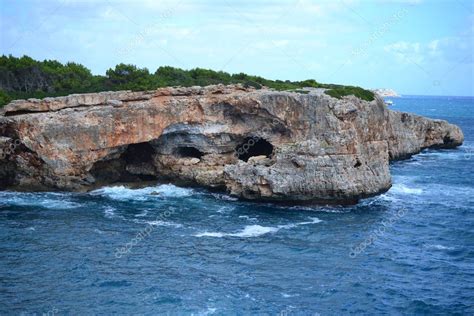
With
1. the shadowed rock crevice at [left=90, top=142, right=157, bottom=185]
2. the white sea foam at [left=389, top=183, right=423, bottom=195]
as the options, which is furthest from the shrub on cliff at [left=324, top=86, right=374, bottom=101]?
the shadowed rock crevice at [left=90, top=142, right=157, bottom=185]

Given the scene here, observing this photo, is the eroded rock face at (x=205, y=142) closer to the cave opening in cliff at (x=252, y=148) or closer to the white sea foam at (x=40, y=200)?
the cave opening in cliff at (x=252, y=148)

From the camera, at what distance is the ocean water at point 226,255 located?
27000 millimetres

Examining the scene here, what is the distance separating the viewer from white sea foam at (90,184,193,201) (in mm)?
46719

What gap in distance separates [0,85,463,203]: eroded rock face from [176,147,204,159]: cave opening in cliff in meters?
0.12

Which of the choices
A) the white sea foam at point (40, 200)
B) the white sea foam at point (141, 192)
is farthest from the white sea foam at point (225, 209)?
the white sea foam at point (40, 200)

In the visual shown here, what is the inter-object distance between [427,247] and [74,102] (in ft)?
104

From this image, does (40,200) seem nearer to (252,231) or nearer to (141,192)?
(141,192)

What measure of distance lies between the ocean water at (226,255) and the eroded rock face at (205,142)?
1.84 meters

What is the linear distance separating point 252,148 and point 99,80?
66.8 ft

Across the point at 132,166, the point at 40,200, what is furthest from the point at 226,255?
the point at 132,166

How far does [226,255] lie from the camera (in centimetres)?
3325

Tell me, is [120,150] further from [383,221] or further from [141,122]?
Answer: [383,221]

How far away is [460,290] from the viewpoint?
2906 cm

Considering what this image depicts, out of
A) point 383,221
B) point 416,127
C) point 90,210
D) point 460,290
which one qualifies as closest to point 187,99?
point 90,210
